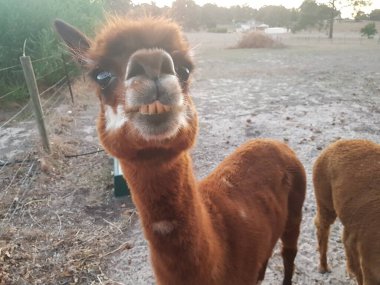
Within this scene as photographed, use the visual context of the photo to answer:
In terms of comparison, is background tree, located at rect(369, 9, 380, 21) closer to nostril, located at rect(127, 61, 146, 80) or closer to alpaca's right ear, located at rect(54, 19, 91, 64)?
alpaca's right ear, located at rect(54, 19, 91, 64)

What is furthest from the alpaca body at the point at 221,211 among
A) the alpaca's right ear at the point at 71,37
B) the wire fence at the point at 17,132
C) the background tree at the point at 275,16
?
the background tree at the point at 275,16

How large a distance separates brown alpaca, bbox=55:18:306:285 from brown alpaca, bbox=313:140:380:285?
0.90 metres

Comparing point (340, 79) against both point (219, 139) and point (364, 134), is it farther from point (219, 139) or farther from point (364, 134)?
point (219, 139)

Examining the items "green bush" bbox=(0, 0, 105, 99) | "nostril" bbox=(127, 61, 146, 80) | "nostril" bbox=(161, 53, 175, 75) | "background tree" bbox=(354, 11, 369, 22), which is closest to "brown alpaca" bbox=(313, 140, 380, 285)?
"nostril" bbox=(161, 53, 175, 75)

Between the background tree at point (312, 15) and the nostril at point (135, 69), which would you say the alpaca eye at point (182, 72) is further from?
the background tree at point (312, 15)

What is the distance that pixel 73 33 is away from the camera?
204 cm

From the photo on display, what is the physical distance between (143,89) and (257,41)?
84.0 feet

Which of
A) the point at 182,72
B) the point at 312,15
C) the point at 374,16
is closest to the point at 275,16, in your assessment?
the point at 374,16

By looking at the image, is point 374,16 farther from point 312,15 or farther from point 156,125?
point 156,125

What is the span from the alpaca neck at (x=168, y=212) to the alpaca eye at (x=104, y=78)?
392 mm

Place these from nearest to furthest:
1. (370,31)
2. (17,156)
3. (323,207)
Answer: (323,207) → (17,156) → (370,31)

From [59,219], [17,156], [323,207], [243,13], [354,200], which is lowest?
[59,219]

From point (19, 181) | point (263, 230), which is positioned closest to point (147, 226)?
point (263, 230)

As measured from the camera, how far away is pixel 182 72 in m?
1.64
